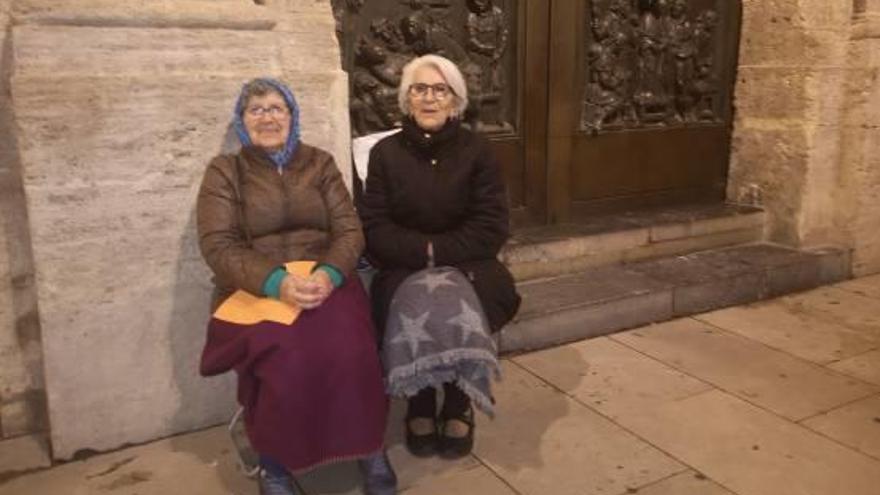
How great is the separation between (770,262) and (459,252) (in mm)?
2495

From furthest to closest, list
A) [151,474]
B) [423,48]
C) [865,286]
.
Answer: [865,286]
[423,48]
[151,474]

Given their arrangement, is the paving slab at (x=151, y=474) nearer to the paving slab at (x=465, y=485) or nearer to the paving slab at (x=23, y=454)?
the paving slab at (x=23, y=454)

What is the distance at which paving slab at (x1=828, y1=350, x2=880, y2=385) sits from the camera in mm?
3258

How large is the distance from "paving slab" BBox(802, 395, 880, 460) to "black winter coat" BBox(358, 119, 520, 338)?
1.24m

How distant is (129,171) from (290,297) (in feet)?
2.55

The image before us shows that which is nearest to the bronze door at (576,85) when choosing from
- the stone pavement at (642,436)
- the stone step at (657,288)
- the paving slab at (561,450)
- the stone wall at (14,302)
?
the stone step at (657,288)

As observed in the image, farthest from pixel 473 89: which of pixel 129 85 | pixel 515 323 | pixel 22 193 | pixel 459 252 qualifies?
pixel 22 193

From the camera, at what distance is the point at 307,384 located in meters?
2.09

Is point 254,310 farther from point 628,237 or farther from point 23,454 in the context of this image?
point 628,237

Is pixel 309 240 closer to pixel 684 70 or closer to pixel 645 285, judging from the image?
pixel 645 285

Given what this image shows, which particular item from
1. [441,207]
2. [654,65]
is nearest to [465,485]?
[441,207]

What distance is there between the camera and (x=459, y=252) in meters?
2.62

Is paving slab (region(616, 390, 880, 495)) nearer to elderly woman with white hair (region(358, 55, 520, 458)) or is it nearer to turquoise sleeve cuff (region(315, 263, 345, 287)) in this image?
elderly woman with white hair (region(358, 55, 520, 458))

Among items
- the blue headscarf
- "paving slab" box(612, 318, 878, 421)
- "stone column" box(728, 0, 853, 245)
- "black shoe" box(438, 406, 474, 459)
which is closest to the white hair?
the blue headscarf
